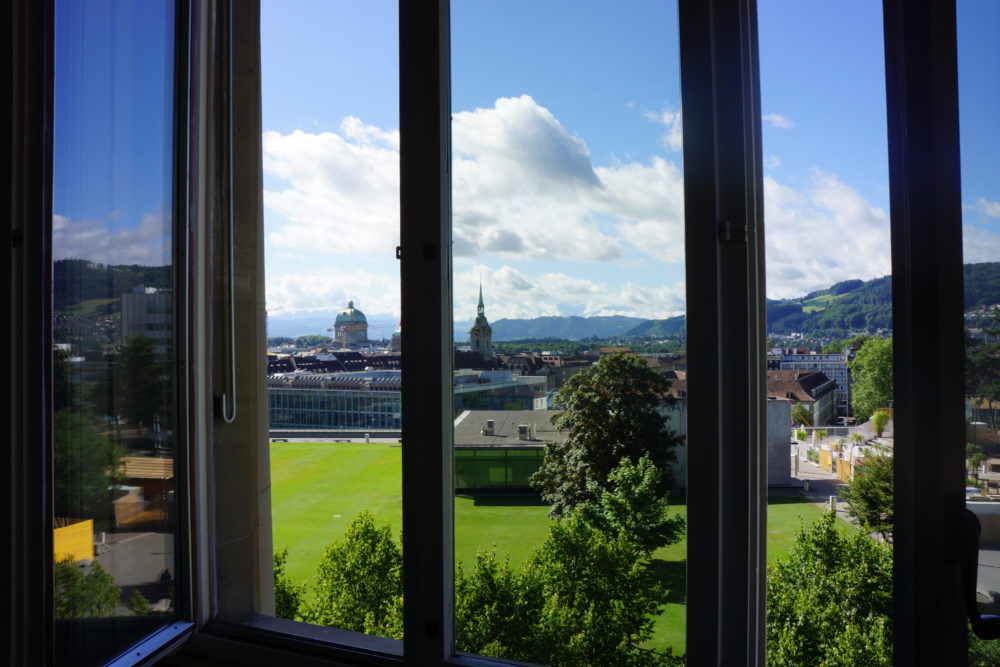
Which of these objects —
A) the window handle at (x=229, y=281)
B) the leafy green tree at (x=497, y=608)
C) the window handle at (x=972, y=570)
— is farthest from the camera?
the window handle at (x=229, y=281)

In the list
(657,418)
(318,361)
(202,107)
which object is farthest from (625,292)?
(202,107)

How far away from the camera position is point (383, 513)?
6.60ft

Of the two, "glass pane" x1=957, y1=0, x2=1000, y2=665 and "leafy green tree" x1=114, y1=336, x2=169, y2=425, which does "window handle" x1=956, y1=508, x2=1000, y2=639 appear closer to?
"glass pane" x1=957, y1=0, x2=1000, y2=665

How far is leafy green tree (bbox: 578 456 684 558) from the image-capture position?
62.7 inches

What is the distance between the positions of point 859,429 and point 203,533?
6.51ft

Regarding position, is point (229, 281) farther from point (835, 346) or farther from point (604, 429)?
point (835, 346)

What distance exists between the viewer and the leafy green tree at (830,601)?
143 centimetres

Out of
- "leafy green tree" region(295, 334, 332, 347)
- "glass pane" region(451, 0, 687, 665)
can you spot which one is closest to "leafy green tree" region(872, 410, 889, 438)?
"glass pane" region(451, 0, 687, 665)

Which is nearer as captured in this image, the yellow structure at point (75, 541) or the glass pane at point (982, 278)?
the glass pane at point (982, 278)

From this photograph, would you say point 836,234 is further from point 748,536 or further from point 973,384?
point 748,536

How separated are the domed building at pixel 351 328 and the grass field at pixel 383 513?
352 millimetres

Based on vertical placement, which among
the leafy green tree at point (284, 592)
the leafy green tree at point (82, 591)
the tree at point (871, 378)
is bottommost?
the leafy green tree at point (284, 592)

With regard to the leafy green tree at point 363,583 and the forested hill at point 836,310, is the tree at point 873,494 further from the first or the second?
the leafy green tree at point 363,583

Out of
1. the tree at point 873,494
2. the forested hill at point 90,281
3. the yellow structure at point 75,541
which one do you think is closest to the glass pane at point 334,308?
the forested hill at point 90,281
